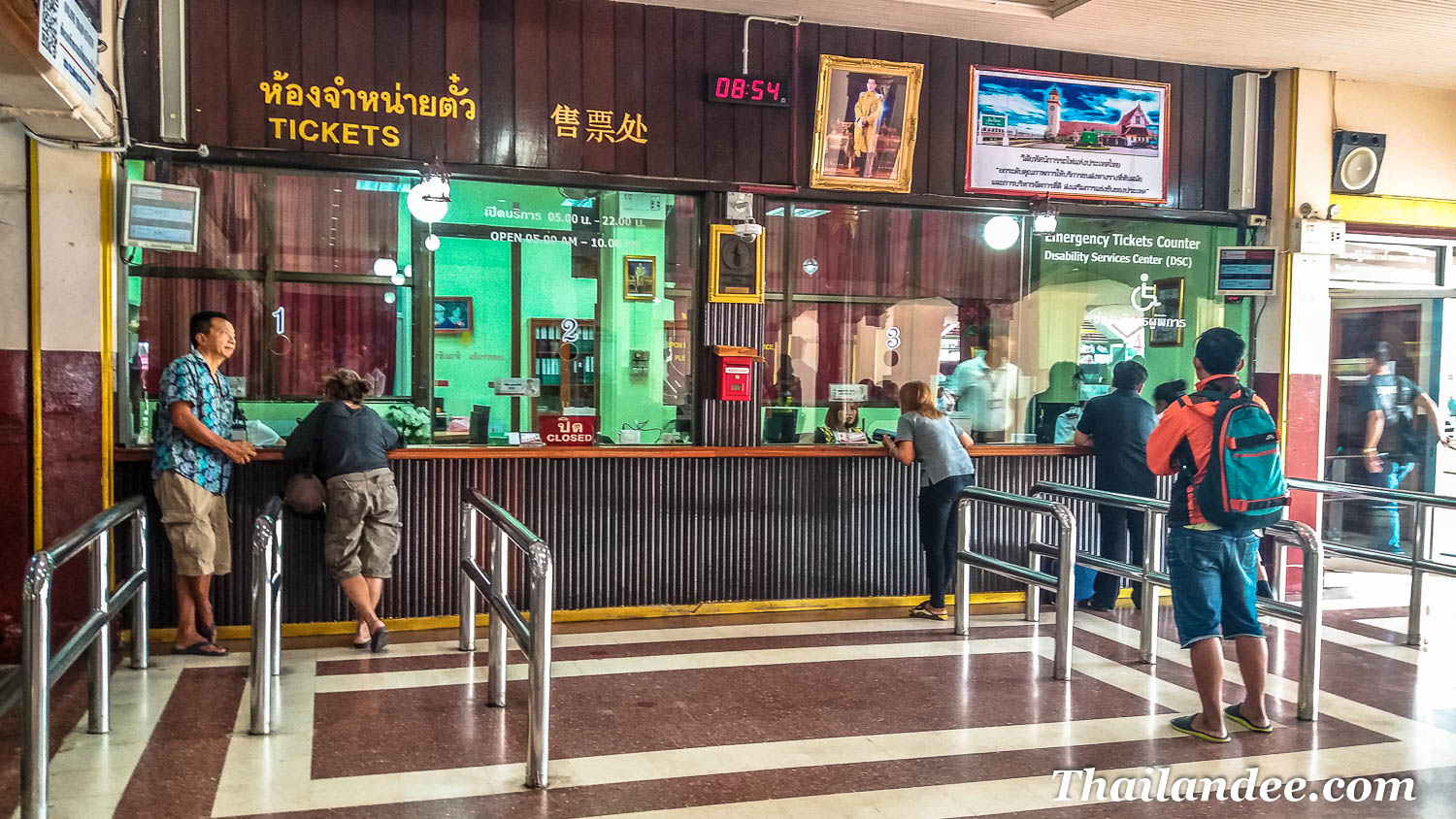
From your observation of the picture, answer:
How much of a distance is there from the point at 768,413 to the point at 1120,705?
2812 mm

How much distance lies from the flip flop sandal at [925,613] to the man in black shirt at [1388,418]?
406cm

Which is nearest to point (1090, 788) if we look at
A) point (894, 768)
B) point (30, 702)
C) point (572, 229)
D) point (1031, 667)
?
point (894, 768)

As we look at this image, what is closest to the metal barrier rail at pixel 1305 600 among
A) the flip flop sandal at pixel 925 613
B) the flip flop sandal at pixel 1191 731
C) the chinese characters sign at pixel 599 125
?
the flip flop sandal at pixel 1191 731

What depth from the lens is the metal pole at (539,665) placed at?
3.77 metres

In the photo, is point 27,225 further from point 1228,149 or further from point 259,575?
point 1228,149

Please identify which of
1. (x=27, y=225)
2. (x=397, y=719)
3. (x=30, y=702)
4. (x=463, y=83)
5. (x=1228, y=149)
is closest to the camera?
(x=30, y=702)

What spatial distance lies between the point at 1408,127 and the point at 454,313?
666 centimetres

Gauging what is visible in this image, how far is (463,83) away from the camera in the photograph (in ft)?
20.8

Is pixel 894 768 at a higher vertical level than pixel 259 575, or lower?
lower

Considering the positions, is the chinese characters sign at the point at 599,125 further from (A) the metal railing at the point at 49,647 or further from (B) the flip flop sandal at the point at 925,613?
(B) the flip flop sandal at the point at 925,613

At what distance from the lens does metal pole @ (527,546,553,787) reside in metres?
3.77

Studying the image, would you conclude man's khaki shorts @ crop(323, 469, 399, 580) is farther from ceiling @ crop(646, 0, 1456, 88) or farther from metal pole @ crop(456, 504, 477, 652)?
ceiling @ crop(646, 0, 1456, 88)

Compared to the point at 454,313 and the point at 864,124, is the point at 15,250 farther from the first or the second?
the point at 864,124

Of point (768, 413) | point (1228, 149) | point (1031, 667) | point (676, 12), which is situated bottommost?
point (1031, 667)
